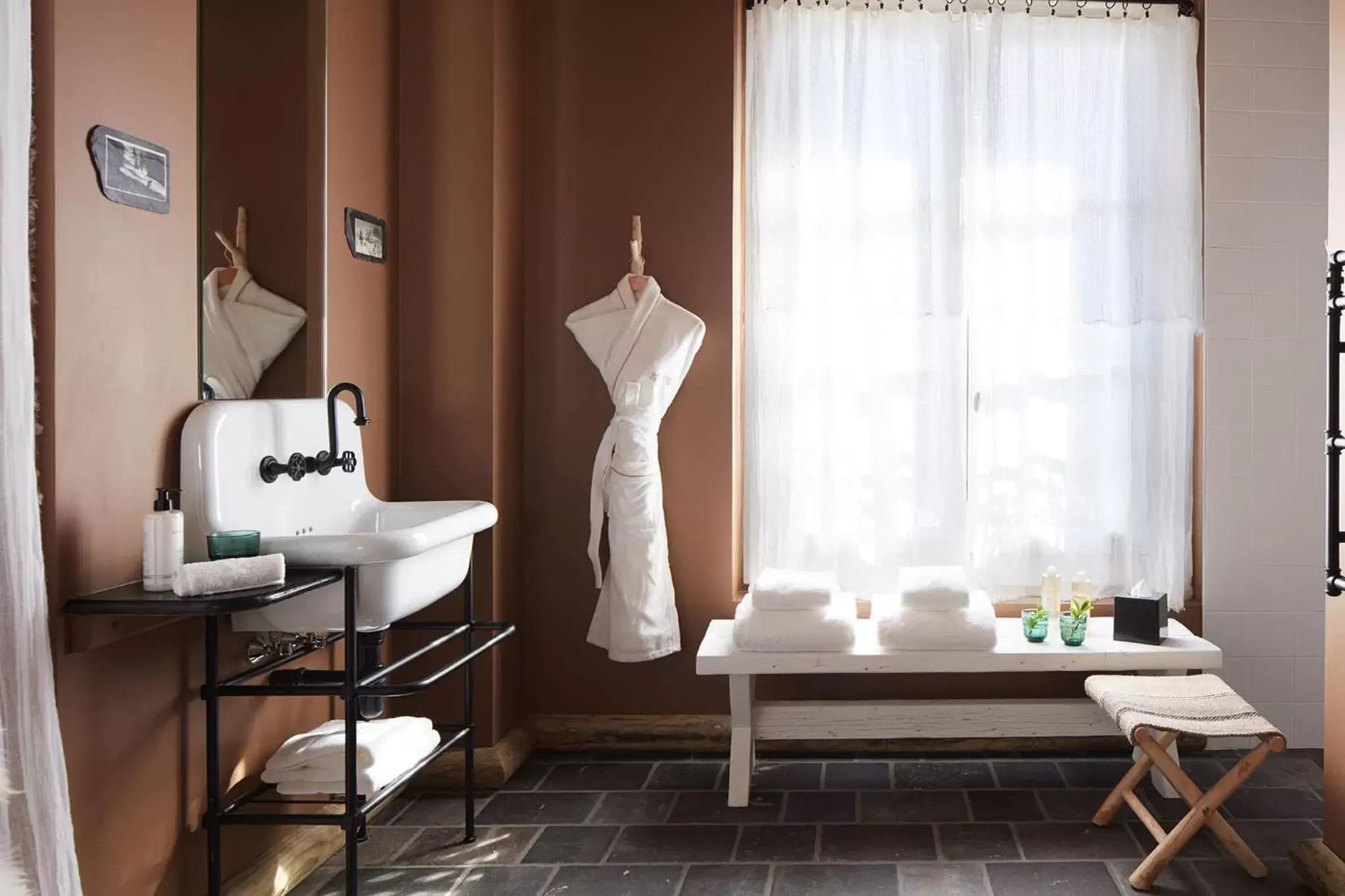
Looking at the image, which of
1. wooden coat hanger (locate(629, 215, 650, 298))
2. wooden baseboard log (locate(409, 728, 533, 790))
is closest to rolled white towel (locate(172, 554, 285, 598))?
wooden baseboard log (locate(409, 728, 533, 790))

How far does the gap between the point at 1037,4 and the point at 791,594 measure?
2.34 m

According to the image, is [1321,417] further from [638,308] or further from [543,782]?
[543,782]

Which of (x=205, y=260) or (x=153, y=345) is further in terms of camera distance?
(x=205, y=260)

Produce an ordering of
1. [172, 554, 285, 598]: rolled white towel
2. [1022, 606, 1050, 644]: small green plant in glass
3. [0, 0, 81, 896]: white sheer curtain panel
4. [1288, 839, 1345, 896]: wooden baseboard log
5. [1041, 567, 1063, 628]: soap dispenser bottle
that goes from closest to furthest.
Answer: [0, 0, 81, 896]: white sheer curtain panel < [172, 554, 285, 598]: rolled white towel < [1288, 839, 1345, 896]: wooden baseboard log < [1022, 606, 1050, 644]: small green plant in glass < [1041, 567, 1063, 628]: soap dispenser bottle

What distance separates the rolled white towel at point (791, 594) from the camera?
10.5 ft

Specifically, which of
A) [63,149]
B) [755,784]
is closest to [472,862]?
[755,784]

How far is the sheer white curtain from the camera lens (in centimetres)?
363

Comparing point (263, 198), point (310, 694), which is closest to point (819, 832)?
point (310, 694)

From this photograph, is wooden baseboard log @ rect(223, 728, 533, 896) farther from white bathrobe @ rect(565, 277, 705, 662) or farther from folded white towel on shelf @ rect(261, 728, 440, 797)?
white bathrobe @ rect(565, 277, 705, 662)

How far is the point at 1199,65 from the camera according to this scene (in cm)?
366

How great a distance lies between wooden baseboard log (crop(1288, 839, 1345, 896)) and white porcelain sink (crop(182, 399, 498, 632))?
7.29 feet

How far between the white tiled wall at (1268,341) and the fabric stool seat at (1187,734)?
99 centimetres

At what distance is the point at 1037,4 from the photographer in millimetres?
3703

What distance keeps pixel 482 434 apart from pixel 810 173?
1500 mm
